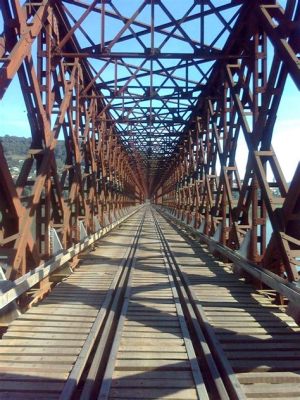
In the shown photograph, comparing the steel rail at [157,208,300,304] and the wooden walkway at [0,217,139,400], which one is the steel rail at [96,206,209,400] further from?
the steel rail at [157,208,300,304]

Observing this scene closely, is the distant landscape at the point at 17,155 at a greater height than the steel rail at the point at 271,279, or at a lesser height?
greater

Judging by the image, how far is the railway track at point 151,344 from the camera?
4.25m

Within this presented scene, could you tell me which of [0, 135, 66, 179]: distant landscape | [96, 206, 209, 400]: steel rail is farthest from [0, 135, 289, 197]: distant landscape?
[96, 206, 209, 400]: steel rail

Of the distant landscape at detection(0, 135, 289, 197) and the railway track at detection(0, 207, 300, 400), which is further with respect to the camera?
the distant landscape at detection(0, 135, 289, 197)

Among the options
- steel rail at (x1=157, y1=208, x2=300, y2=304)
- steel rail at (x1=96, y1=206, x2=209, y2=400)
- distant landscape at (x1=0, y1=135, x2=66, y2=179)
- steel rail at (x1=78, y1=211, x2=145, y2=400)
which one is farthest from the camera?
distant landscape at (x1=0, y1=135, x2=66, y2=179)

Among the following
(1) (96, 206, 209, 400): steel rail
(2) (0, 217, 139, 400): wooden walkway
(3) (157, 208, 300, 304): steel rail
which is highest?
(3) (157, 208, 300, 304): steel rail

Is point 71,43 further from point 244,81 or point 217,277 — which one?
point 217,277

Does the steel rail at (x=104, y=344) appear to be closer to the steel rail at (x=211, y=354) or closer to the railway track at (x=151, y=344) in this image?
the railway track at (x=151, y=344)

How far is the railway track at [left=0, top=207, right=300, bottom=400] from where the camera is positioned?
14.0ft

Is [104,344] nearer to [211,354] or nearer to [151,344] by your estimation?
[151,344]

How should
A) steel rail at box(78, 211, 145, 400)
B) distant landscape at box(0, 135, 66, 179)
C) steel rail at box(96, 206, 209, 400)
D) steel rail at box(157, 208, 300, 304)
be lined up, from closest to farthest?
steel rail at box(96, 206, 209, 400) → steel rail at box(78, 211, 145, 400) → steel rail at box(157, 208, 300, 304) → distant landscape at box(0, 135, 66, 179)

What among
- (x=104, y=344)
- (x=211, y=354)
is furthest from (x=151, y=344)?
(x=211, y=354)

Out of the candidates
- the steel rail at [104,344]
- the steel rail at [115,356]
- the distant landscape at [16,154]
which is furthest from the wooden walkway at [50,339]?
the distant landscape at [16,154]

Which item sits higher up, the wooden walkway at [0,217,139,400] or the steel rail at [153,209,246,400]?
the steel rail at [153,209,246,400]
